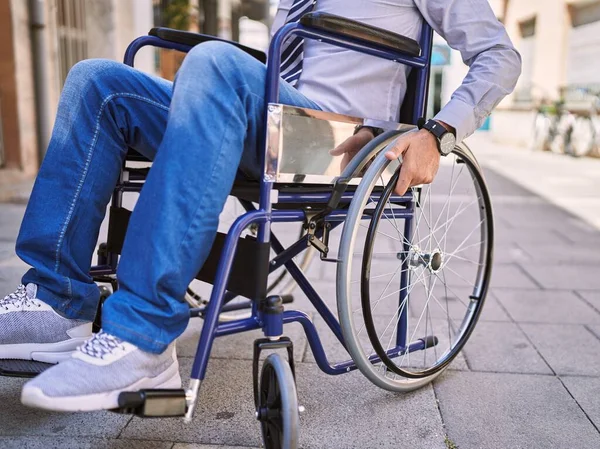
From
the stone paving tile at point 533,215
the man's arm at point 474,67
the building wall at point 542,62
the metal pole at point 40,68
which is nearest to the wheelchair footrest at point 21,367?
the man's arm at point 474,67

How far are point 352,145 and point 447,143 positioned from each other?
0.22 m

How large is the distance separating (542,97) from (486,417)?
1264 centimetres

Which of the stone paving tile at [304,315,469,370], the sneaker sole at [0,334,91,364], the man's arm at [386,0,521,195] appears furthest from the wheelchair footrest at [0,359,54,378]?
the man's arm at [386,0,521,195]

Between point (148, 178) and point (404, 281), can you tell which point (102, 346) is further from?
point (404, 281)

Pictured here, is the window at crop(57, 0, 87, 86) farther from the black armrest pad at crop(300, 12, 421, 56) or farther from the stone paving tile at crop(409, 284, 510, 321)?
the black armrest pad at crop(300, 12, 421, 56)

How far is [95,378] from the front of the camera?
1.15 meters

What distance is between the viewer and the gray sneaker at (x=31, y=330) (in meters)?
1.40

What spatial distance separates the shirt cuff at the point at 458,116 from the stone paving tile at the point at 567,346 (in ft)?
2.82

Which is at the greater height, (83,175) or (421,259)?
(83,175)

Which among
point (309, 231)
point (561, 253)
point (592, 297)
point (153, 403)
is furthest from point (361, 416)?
point (561, 253)

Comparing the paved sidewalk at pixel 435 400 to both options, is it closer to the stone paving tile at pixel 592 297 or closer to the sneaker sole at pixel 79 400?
the stone paving tile at pixel 592 297

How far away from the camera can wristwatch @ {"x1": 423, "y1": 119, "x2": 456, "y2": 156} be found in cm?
145

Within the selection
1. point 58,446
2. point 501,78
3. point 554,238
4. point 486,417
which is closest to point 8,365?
point 58,446

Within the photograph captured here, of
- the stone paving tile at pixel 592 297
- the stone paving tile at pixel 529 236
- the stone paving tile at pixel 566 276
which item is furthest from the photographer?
the stone paving tile at pixel 529 236
